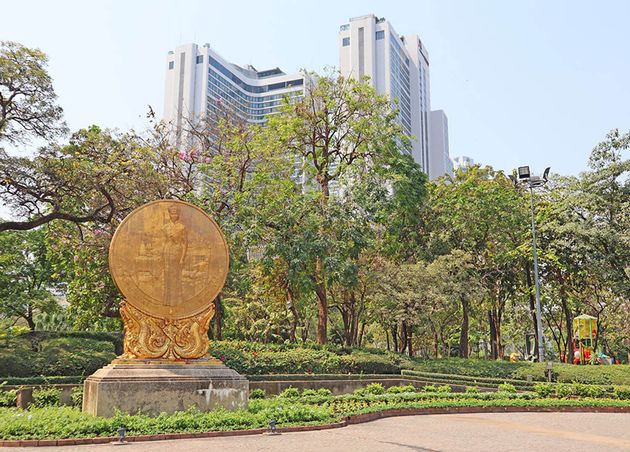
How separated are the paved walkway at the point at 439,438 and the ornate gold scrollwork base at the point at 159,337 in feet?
9.15

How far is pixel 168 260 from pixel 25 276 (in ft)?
73.6

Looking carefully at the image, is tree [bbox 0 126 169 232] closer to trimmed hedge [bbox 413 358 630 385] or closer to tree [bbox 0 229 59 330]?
tree [bbox 0 229 59 330]

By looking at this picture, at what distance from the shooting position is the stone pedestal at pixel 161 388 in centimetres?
1020

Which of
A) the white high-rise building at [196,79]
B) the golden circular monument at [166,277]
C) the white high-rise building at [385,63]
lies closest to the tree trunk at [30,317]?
the golden circular monument at [166,277]

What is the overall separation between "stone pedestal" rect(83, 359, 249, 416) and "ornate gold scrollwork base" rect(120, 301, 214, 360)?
0.57 feet

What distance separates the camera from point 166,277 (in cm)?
1151

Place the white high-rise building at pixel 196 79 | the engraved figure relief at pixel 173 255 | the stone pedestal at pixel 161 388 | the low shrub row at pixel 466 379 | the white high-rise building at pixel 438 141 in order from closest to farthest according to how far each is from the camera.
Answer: the stone pedestal at pixel 161 388 < the engraved figure relief at pixel 173 255 < the low shrub row at pixel 466 379 < the white high-rise building at pixel 196 79 < the white high-rise building at pixel 438 141

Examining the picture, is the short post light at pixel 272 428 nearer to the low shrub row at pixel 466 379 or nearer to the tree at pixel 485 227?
the low shrub row at pixel 466 379

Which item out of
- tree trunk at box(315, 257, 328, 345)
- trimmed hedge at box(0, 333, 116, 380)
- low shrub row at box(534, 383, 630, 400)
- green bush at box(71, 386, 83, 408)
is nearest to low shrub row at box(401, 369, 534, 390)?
low shrub row at box(534, 383, 630, 400)

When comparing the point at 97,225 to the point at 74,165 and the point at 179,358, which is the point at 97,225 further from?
the point at 179,358

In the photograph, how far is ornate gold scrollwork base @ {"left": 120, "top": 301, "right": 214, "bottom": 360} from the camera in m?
11.1

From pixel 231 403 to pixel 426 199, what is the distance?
1975 cm

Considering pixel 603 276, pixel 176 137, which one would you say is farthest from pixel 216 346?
pixel 603 276

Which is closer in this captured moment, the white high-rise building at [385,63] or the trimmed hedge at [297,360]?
the trimmed hedge at [297,360]
